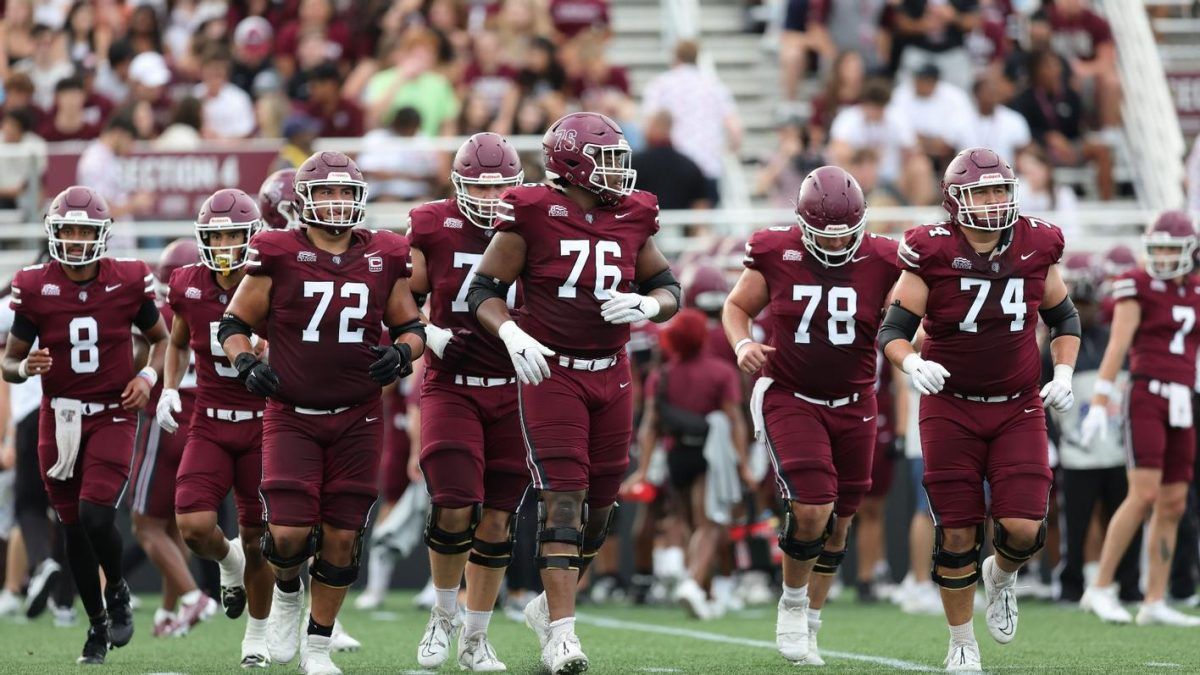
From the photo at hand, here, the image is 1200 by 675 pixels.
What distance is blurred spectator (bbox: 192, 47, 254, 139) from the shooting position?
15000 mm

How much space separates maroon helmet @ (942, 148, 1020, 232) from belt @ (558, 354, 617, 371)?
4.80 feet

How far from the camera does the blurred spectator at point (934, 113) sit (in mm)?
15984

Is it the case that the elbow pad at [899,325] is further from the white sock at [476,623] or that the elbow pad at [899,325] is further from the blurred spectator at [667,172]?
the blurred spectator at [667,172]

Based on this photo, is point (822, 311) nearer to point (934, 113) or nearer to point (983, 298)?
point (983, 298)

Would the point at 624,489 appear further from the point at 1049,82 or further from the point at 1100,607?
the point at 1049,82

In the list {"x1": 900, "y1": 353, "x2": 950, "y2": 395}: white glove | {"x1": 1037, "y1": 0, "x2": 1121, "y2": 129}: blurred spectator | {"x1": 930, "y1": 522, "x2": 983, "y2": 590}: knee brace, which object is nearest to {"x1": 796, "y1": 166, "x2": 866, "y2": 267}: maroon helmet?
{"x1": 900, "y1": 353, "x2": 950, "y2": 395}: white glove

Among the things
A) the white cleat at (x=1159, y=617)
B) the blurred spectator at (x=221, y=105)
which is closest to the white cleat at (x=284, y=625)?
the white cleat at (x=1159, y=617)

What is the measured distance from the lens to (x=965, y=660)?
7.65m

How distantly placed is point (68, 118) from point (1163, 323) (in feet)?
27.3

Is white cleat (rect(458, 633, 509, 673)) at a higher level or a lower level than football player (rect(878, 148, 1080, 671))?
lower

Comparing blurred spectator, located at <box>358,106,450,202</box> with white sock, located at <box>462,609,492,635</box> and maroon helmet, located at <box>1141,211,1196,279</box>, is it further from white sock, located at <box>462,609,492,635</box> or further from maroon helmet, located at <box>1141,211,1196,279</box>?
white sock, located at <box>462,609,492,635</box>

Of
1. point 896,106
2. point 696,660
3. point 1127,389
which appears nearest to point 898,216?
point 896,106

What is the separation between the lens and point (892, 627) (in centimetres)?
1052

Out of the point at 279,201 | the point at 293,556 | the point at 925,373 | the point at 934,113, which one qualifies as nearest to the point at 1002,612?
the point at 925,373
